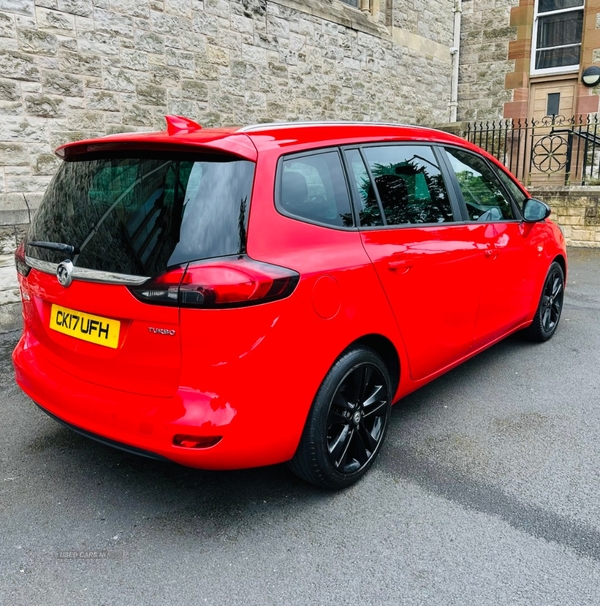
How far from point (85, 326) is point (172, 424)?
0.64 metres

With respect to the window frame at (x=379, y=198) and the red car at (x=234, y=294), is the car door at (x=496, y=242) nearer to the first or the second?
the window frame at (x=379, y=198)

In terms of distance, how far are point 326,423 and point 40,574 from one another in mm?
1334

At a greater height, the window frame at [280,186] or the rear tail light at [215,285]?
the window frame at [280,186]

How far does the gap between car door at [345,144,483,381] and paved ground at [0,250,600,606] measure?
62 cm

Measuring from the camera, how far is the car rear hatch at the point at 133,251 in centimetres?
235

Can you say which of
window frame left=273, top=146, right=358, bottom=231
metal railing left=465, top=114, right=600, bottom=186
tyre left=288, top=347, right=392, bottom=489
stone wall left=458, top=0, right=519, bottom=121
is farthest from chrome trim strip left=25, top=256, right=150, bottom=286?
stone wall left=458, top=0, right=519, bottom=121

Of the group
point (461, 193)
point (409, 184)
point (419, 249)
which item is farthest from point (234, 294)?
point (461, 193)

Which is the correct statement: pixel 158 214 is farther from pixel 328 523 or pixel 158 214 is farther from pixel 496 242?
pixel 496 242

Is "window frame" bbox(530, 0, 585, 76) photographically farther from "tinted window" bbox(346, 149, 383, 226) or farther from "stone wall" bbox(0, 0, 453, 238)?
"tinted window" bbox(346, 149, 383, 226)

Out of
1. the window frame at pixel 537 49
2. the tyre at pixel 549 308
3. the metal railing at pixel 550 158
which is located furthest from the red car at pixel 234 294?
the window frame at pixel 537 49

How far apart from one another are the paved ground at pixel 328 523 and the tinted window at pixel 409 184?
132cm

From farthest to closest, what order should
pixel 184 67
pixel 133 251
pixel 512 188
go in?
pixel 184 67 → pixel 512 188 → pixel 133 251

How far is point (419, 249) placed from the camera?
3240 millimetres

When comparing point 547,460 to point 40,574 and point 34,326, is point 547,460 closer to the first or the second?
point 40,574
